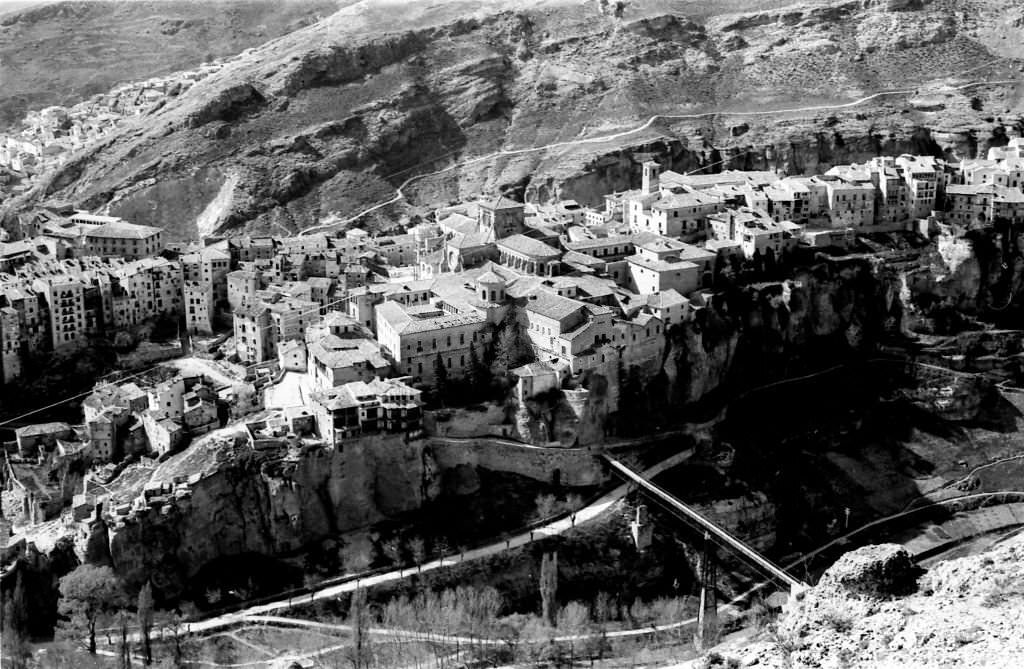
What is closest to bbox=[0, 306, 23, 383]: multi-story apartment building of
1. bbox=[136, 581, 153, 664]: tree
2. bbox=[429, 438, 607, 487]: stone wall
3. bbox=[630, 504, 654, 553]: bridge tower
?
bbox=[136, 581, 153, 664]: tree

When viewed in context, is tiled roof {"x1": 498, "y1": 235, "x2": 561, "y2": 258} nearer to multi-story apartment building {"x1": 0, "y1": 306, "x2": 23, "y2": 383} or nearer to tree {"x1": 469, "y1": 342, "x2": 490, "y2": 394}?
tree {"x1": 469, "y1": 342, "x2": 490, "y2": 394}

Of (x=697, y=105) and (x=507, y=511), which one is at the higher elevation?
(x=697, y=105)

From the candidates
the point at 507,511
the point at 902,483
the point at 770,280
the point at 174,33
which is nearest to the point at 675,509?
the point at 507,511

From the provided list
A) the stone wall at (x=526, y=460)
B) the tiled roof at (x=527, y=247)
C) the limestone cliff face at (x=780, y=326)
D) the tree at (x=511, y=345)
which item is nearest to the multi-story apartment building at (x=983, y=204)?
the limestone cliff face at (x=780, y=326)

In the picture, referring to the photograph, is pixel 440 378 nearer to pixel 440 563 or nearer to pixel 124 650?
pixel 440 563

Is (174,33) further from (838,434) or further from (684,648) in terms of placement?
(684,648)

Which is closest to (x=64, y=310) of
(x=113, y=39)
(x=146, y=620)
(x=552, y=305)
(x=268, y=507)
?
(x=268, y=507)

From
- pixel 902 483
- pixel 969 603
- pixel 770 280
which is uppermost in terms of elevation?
pixel 969 603
